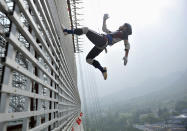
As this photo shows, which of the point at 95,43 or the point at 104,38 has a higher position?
the point at 104,38

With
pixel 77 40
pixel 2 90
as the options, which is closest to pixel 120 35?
pixel 2 90

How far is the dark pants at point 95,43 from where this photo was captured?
11.2ft

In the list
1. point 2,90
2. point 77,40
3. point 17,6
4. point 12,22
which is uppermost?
point 77,40

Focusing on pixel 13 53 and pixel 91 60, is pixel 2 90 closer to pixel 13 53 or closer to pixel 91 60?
pixel 13 53

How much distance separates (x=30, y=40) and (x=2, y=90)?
0.68 m

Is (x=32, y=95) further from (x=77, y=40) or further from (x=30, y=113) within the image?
(x=77, y=40)

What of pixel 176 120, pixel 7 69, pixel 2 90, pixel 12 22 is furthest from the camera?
pixel 176 120

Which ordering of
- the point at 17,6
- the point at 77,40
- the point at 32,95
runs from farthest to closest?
the point at 77,40, the point at 32,95, the point at 17,6

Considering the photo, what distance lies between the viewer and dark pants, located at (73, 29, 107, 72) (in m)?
3.43

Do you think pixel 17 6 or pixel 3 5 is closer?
pixel 3 5

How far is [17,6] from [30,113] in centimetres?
82

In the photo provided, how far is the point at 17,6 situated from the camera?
3.89 feet

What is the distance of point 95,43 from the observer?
358 centimetres

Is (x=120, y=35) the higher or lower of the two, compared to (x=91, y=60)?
higher
